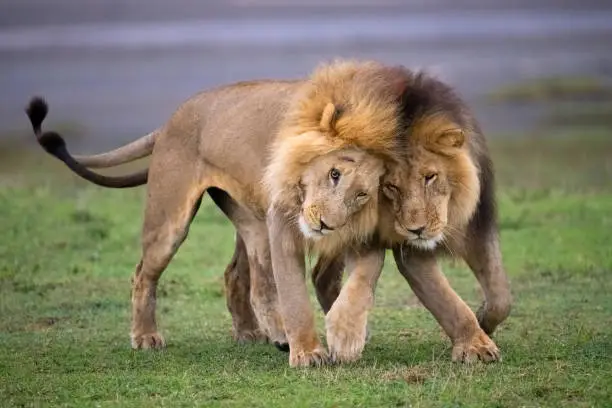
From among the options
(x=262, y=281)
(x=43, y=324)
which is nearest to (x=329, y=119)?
(x=262, y=281)

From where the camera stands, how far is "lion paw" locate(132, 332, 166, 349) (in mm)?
6688

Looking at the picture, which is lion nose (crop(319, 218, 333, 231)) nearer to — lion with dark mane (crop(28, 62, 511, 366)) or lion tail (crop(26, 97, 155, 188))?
lion with dark mane (crop(28, 62, 511, 366))

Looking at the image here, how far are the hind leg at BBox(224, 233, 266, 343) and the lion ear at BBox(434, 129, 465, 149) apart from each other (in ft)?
5.19

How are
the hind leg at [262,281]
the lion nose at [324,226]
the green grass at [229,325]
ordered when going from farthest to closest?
1. the hind leg at [262,281]
2. the lion nose at [324,226]
3. the green grass at [229,325]

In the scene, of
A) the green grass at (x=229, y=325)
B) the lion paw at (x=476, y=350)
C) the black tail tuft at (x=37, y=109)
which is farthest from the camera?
the black tail tuft at (x=37, y=109)

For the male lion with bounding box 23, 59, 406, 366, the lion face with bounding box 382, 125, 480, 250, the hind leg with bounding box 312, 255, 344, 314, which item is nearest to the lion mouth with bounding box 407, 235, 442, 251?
the lion face with bounding box 382, 125, 480, 250

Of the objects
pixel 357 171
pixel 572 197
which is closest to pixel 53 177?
pixel 572 197

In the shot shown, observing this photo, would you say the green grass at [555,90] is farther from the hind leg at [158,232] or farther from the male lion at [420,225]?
the male lion at [420,225]

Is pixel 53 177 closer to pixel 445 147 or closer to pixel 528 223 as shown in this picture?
pixel 528 223

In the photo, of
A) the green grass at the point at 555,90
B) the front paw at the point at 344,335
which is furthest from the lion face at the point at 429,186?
the green grass at the point at 555,90

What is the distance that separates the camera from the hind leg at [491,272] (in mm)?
6074

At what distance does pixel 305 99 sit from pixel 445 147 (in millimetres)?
594

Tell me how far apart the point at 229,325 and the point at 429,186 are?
82.5 inches

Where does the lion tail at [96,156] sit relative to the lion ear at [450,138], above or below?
below
